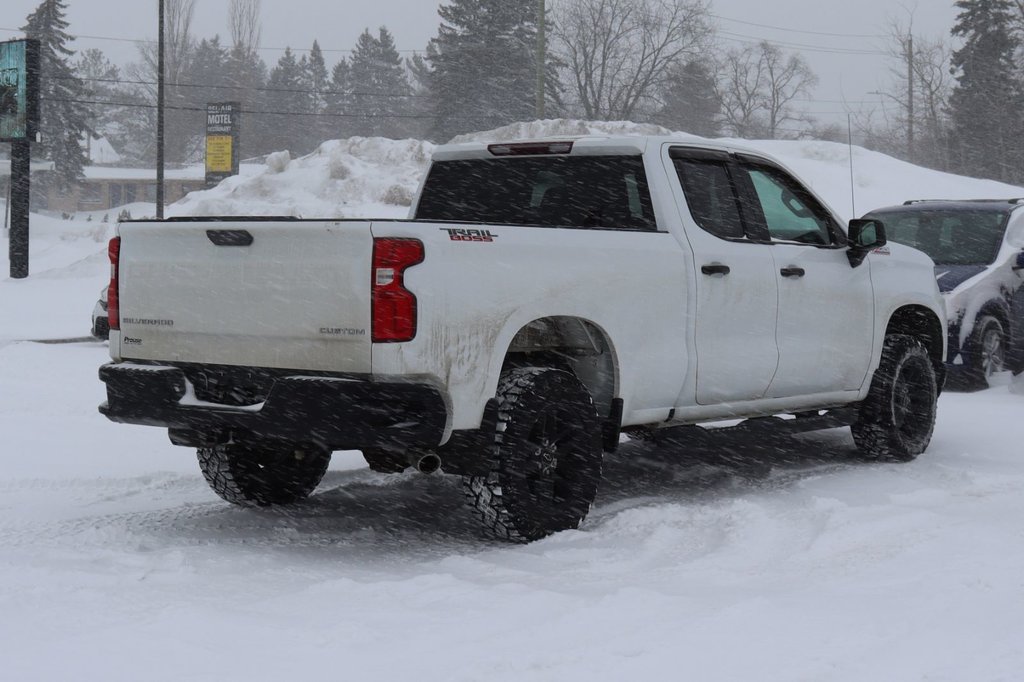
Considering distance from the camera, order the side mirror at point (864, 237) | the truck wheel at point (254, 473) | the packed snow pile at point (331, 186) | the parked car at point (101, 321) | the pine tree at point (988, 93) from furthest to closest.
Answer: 1. the pine tree at point (988, 93)
2. the packed snow pile at point (331, 186)
3. the parked car at point (101, 321)
4. the side mirror at point (864, 237)
5. the truck wheel at point (254, 473)

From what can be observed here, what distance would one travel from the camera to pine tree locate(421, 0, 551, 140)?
200 feet

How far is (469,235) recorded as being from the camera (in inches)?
208

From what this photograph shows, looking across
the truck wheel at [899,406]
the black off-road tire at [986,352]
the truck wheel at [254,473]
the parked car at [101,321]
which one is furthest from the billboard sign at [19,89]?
the truck wheel at [899,406]

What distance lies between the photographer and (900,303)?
8.15 metres

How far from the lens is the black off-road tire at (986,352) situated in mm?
11562

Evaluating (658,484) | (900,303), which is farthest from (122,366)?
(900,303)

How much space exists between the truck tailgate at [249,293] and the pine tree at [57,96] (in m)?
64.4

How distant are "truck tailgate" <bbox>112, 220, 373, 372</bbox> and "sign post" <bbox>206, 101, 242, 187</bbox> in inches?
1575

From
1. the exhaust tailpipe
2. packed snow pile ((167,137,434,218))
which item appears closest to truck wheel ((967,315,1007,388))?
the exhaust tailpipe

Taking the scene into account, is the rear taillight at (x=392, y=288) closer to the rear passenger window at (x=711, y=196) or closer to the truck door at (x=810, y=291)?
the rear passenger window at (x=711, y=196)

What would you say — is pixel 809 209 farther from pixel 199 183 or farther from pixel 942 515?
pixel 199 183

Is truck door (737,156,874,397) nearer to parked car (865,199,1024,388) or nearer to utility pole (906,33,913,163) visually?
parked car (865,199,1024,388)

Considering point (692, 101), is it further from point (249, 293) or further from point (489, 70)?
point (249, 293)

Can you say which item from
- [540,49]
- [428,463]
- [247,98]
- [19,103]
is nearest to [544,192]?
[428,463]
